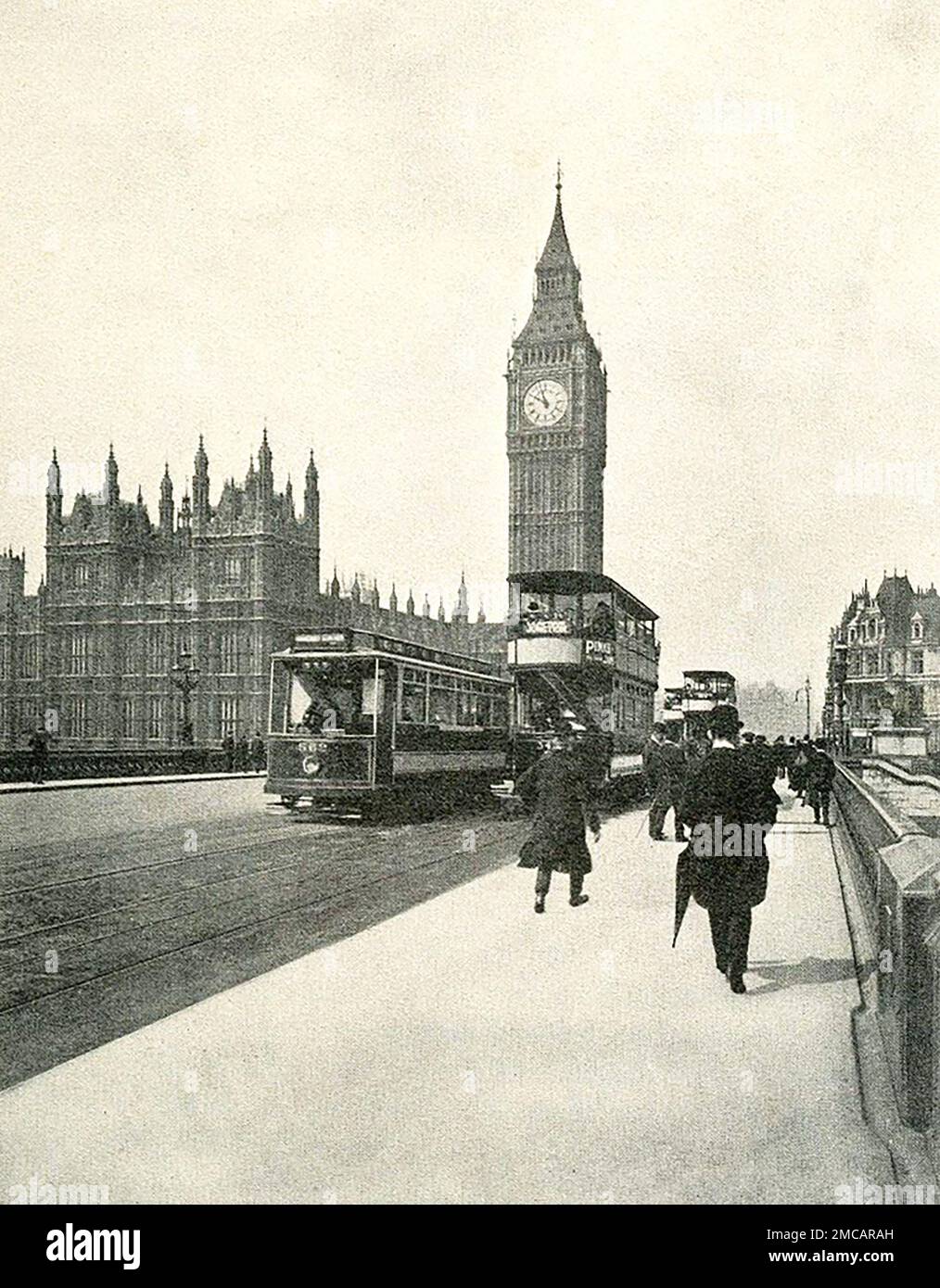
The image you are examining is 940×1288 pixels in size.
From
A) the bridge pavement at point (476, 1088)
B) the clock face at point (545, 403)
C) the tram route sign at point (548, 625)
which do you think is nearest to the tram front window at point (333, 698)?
the tram route sign at point (548, 625)

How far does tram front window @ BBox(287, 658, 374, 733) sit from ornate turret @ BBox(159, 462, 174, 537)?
2659 mm

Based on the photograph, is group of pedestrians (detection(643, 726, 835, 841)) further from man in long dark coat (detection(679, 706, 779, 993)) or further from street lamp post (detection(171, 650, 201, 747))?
street lamp post (detection(171, 650, 201, 747))

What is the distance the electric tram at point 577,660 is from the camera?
60.0 ft

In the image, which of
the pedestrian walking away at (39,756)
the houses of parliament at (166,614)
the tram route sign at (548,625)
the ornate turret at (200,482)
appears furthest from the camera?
the pedestrian walking away at (39,756)

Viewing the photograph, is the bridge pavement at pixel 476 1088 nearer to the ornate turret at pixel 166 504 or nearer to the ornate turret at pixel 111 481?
the ornate turret at pixel 111 481

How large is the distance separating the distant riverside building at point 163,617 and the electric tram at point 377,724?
42 centimetres

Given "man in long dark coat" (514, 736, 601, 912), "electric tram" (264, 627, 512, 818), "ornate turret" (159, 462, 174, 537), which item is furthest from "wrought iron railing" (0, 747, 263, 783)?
"man in long dark coat" (514, 736, 601, 912)

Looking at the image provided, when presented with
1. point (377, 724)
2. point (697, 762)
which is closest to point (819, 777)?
point (377, 724)

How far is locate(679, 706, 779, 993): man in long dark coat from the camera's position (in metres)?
7.33

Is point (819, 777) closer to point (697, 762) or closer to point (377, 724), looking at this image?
point (377, 724)

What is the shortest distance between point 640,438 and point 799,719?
52428 millimetres

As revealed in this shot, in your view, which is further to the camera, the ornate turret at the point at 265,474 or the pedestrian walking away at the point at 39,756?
the pedestrian walking away at the point at 39,756

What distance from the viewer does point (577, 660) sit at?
19047mm

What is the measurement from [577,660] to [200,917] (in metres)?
10.5
